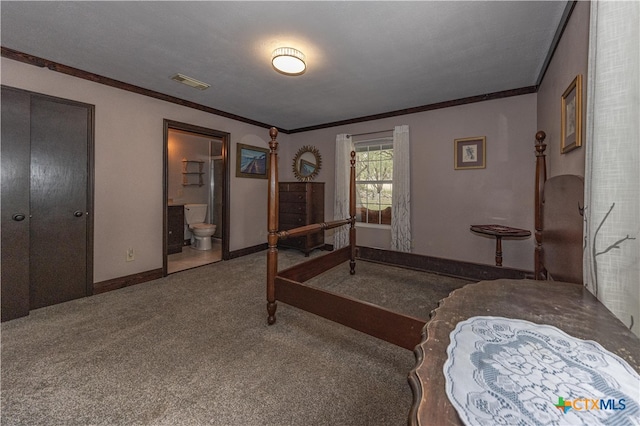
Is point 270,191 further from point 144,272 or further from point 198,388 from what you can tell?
point 144,272

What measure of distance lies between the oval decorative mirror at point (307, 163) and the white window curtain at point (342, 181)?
1.69 feet

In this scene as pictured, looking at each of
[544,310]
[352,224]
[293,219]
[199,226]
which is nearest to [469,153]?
[352,224]

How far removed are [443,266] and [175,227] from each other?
15.4 feet

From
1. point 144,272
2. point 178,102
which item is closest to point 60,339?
point 144,272

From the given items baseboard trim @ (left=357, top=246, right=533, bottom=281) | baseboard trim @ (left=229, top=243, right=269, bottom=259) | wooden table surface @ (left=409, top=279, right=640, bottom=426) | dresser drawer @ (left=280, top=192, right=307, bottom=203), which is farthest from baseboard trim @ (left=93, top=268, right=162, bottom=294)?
wooden table surface @ (left=409, top=279, right=640, bottom=426)

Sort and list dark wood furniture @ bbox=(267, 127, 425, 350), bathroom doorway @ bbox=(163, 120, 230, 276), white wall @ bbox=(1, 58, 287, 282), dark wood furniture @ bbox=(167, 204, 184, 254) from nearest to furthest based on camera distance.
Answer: dark wood furniture @ bbox=(267, 127, 425, 350) < white wall @ bbox=(1, 58, 287, 282) < bathroom doorway @ bbox=(163, 120, 230, 276) < dark wood furniture @ bbox=(167, 204, 184, 254)

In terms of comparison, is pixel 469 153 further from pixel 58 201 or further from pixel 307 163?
pixel 58 201

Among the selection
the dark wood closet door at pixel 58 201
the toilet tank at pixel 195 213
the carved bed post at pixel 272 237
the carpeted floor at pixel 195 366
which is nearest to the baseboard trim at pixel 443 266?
the carpeted floor at pixel 195 366

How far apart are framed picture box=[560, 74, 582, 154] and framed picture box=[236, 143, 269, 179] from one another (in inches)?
160

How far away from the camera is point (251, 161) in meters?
4.66

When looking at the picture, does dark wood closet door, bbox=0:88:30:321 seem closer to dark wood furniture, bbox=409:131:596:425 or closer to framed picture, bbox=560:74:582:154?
dark wood furniture, bbox=409:131:596:425

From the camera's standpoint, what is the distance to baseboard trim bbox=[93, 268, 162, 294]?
112 inches

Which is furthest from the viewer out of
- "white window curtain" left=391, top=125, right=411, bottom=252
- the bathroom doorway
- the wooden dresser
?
the wooden dresser

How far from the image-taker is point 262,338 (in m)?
2.00
